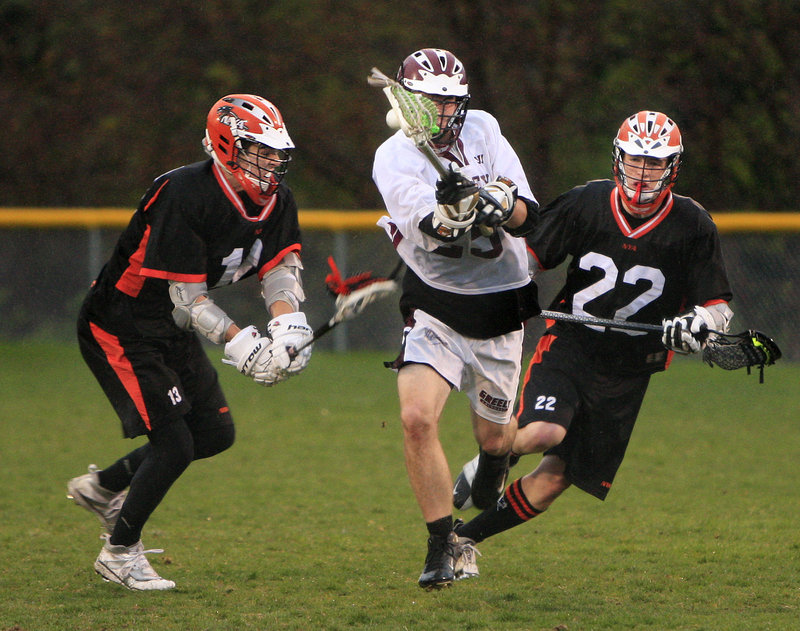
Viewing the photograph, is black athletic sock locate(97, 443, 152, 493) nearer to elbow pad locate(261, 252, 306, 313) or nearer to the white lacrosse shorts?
elbow pad locate(261, 252, 306, 313)

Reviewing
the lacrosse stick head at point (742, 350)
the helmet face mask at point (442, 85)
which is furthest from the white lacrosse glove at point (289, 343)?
the lacrosse stick head at point (742, 350)

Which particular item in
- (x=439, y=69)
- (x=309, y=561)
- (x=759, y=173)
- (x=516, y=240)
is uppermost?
(x=439, y=69)

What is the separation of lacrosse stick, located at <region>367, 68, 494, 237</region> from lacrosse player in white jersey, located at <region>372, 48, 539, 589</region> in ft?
0.16

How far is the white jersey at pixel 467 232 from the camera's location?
159 inches

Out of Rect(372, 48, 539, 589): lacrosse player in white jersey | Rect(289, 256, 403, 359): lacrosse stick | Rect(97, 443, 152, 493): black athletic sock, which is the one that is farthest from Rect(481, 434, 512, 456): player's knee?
Rect(97, 443, 152, 493): black athletic sock

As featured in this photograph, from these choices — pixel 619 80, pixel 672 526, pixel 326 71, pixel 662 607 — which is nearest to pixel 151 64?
pixel 326 71

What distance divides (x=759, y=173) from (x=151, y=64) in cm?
769

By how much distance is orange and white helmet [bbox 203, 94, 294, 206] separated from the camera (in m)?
4.15

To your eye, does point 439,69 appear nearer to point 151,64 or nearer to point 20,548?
point 20,548

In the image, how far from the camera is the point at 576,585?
14.2ft

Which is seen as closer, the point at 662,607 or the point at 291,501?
the point at 662,607

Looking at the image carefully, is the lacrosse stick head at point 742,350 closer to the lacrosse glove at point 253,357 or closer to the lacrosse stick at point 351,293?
the lacrosse stick at point 351,293

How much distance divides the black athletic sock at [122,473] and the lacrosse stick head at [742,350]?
2.31 meters

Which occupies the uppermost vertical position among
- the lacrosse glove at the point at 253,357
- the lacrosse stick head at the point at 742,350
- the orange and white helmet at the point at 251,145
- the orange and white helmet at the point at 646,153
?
the orange and white helmet at the point at 251,145
